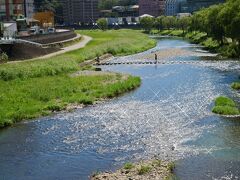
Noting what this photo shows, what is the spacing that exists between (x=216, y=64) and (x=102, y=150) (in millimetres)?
39438

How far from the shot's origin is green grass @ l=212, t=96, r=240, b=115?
32750 millimetres

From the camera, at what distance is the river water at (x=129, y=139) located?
75.5 feet

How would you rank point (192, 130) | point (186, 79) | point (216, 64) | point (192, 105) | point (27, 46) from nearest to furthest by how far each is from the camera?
point (192, 130) < point (192, 105) < point (186, 79) < point (216, 64) < point (27, 46)

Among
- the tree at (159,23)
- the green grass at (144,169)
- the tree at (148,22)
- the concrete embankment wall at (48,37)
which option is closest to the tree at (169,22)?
the tree at (159,23)

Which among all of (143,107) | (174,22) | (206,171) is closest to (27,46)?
(143,107)

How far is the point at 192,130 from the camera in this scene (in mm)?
29172

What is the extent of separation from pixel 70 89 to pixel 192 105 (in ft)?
39.8

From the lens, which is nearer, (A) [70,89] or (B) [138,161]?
(B) [138,161]

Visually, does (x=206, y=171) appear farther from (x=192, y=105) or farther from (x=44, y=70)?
(x=44, y=70)

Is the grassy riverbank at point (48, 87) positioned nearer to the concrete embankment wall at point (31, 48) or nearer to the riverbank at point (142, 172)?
the concrete embankment wall at point (31, 48)

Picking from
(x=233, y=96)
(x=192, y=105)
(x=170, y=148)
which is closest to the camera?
(x=170, y=148)

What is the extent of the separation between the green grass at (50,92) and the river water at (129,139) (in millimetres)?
1384

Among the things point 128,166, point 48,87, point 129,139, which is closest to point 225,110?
point 129,139

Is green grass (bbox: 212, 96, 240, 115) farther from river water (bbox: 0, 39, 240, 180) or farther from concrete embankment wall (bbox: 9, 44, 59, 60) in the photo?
concrete embankment wall (bbox: 9, 44, 59, 60)
